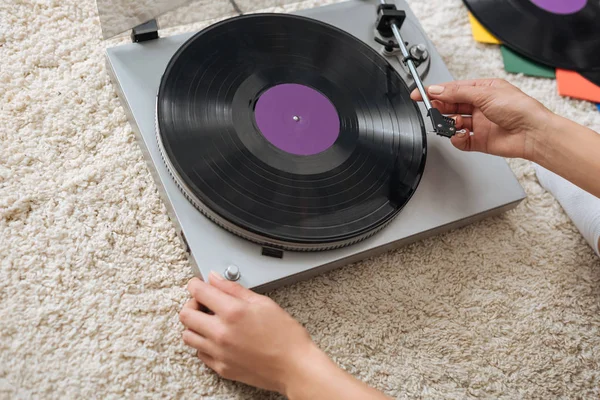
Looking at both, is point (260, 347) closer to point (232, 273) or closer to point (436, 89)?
point (232, 273)

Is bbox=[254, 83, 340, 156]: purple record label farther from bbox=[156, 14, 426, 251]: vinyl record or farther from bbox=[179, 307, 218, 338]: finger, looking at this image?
bbox=[179, 307, 218, 338]: finger

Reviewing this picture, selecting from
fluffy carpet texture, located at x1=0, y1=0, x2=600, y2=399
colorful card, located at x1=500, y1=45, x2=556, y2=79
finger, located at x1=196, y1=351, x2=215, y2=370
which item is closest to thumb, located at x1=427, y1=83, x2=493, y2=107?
fluffy carpet texture, located at x1=0, y1=0, x2=600, y2=399

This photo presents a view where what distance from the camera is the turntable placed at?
35.9 inches

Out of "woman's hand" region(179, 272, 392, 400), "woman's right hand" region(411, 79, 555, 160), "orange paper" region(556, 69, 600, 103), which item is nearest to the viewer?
"woman's hand" region(179, 272, 392, 400)

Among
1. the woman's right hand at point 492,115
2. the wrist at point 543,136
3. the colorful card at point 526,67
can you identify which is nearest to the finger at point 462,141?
the woman's right hand at point 492,115

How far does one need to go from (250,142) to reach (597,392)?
0.73 meters

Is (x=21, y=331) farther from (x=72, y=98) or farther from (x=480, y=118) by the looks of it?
(x=480, y=118)

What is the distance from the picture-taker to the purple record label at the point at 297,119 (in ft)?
3.22

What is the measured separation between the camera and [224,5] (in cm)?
110

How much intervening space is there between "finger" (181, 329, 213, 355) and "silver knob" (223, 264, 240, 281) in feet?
0.31

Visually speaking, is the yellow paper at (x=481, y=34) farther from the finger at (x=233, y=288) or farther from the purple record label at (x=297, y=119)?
the finger at (x=233, y=288)

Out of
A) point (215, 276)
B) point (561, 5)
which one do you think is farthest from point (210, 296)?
point (561, 5)

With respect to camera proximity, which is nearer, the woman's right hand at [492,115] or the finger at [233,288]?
the finger at [233,288]

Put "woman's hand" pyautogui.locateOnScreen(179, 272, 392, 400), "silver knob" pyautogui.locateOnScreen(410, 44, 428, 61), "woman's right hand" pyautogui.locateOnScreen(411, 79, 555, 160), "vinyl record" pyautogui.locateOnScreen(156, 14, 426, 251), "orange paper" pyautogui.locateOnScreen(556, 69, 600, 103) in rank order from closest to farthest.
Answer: "woman's hand" pyautogui.locateOnScreen(179, 272, 392, 400), "vinyl record" pyautogui.locateOnScreen(156, 14, 426, 251), "woman's right hand" pyautogui.locateOnScreen(411, 79, 555, 160), "silver knob" pyautogui.locateOnScreen(410, 44, 428, 61), "orange paper" pyautogui.locateOnScreen(556, 69, 600, 103)
